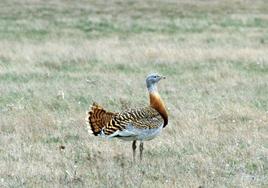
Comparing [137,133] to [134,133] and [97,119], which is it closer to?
[134,133]

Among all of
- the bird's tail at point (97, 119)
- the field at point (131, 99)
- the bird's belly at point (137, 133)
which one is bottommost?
the field at point (131, 99)

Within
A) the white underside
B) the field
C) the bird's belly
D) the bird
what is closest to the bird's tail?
the bird

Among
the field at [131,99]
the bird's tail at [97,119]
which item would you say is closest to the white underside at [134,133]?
the bird's tail at [97,119]

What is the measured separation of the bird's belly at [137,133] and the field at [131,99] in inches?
14.1

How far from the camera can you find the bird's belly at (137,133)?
8.34m

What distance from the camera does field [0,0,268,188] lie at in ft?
27.7

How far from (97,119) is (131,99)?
524cm

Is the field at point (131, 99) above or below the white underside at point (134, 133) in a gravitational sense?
below

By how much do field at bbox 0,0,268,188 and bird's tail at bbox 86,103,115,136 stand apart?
0.45m

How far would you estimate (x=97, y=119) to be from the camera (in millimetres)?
8547

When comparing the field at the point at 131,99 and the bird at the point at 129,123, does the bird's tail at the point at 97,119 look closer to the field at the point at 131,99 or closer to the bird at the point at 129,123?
the bird at the point at 129,123

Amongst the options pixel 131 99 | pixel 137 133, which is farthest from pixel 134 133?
pixel 131 99

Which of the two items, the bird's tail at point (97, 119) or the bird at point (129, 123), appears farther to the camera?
the bird's tail at point (97, 119)

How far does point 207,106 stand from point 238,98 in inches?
48.0
